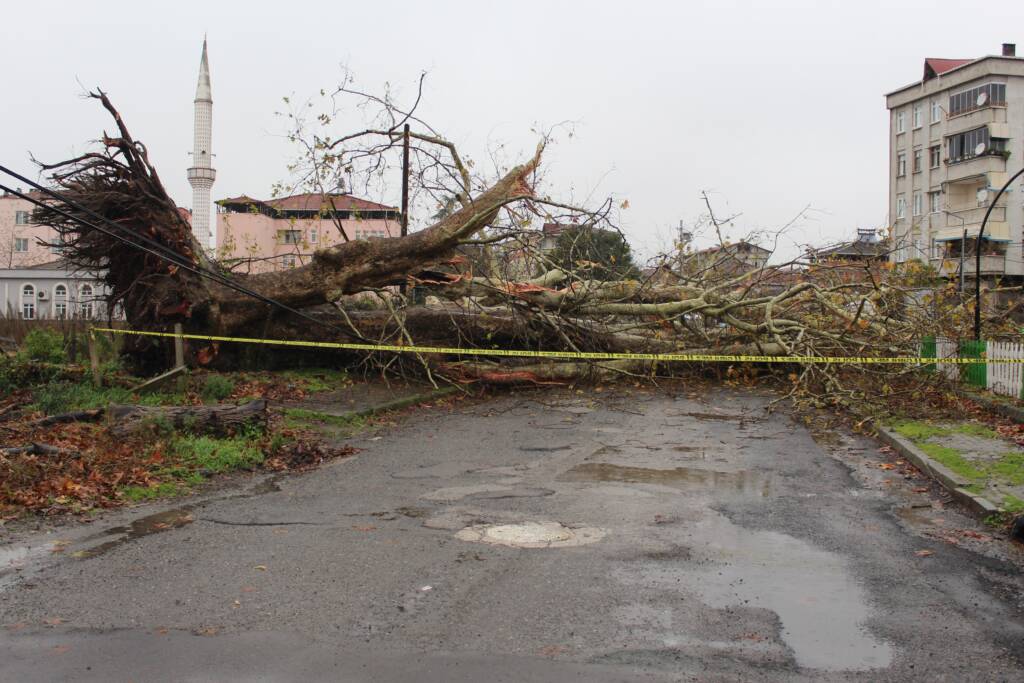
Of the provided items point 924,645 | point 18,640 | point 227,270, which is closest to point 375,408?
point 227,270

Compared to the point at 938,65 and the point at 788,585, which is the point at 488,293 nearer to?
the point at 788,585

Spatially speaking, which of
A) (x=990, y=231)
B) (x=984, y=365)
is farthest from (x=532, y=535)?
(x=990, y=231)

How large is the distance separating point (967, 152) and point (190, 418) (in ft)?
165

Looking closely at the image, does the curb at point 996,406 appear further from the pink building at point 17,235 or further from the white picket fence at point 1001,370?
the pink building at point 17,235

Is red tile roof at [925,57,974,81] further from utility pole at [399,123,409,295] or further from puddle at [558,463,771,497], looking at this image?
puddle at [558,463,771,497]

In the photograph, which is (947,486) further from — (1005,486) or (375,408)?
(375,408)

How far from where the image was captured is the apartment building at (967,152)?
46.6 metres

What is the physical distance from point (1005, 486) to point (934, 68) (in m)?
53.0

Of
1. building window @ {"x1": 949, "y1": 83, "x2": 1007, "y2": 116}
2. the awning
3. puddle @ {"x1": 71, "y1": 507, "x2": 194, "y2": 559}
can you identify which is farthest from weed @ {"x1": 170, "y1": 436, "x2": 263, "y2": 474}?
building window @ {"x1": 949, "y1": 83, "x2": 1007, "y2": 116}

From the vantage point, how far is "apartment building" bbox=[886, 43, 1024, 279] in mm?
46625

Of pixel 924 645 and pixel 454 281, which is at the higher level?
pixel 454 281

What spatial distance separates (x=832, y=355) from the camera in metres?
15.3

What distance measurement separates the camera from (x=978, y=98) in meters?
48.1

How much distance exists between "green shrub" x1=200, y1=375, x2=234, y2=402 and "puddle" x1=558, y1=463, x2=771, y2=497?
6004 mm
